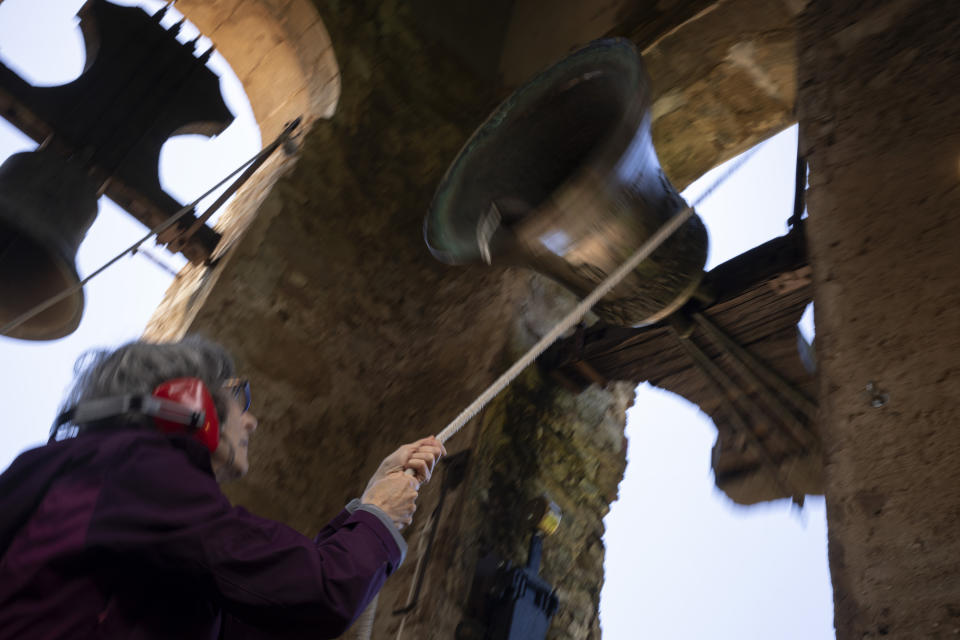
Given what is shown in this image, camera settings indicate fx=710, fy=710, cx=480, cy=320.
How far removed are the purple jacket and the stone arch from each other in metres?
2.38

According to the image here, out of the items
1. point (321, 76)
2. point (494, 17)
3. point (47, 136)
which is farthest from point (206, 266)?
point (494, 17)

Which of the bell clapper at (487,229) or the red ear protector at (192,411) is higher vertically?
the red ear protector at (192,411)

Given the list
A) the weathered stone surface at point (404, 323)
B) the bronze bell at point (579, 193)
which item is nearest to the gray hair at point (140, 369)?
the bronze bell at point (579, 193)

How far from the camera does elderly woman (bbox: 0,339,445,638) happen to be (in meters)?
0.84

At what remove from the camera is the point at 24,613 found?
0.81 meters

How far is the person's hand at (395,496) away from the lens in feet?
3.90

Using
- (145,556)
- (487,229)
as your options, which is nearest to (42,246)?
(487,229)

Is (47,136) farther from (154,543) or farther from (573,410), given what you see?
(154,543)

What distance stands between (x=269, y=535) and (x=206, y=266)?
240 cm

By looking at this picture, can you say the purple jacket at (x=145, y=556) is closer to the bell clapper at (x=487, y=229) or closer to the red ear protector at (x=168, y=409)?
the red ear protector at (x=168, y=409)

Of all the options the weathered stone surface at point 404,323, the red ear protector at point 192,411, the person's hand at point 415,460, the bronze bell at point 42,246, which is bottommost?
the weathered stone surface at point 404,323

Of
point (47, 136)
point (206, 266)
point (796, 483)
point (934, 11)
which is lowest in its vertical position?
point (796, 483)

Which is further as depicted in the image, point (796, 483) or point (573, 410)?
point (573, 410)

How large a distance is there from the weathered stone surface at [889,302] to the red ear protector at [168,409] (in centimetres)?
105
